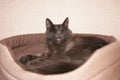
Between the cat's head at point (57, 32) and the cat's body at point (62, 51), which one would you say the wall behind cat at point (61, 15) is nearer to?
the cat's body at point (62, 51)

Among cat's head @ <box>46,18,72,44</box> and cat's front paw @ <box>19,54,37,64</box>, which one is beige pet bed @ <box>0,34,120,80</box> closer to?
cat's front paw @ <box>19,54,37,64</box>

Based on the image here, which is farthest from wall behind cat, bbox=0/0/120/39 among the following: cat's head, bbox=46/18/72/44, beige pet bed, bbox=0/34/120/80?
cat's head, bbox=46/18/72/44

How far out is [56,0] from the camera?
246 cm

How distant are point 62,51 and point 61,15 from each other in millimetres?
725

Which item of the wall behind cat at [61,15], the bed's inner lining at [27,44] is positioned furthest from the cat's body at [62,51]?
the wall behind cat at [61,15]

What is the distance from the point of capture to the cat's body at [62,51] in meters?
1.62

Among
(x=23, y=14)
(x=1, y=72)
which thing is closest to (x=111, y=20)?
(x=23, y=14)

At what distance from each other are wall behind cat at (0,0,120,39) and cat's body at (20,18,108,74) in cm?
53

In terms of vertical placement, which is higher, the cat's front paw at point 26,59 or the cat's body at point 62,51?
the cat's body at point 62,51

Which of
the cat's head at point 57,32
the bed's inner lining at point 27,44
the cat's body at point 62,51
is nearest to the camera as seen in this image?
the cat's body at point 62,51

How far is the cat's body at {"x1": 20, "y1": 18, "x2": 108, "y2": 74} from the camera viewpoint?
162 centimetres

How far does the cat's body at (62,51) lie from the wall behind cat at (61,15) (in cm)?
53

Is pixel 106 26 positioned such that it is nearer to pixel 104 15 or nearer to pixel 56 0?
pixel 104 15

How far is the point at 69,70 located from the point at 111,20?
1.08 meters
